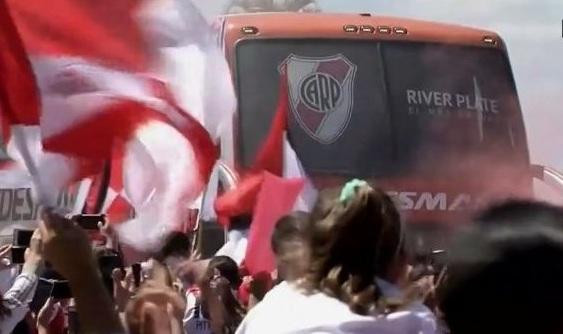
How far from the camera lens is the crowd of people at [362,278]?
5.82 feet

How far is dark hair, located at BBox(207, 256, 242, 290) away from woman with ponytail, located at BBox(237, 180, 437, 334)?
3412 millimetres

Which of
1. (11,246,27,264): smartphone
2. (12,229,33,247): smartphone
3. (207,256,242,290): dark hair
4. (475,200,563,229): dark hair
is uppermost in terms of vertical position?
(475,200,563,229): dark hair

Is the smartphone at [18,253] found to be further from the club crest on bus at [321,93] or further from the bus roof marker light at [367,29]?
the bus roof marker light at [367,29]

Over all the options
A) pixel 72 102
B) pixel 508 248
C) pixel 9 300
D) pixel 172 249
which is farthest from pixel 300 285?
pixel 172 249

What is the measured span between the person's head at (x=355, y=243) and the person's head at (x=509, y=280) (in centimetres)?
83

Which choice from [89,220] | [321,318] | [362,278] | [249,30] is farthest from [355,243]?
[249,30]

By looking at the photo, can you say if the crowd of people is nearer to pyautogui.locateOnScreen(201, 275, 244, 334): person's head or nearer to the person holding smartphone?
the person holding smartphone

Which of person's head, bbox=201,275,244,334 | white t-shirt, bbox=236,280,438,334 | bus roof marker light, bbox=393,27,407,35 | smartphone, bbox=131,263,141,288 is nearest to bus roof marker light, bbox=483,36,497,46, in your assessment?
bus roof marker light, bbox=393,27,407,35

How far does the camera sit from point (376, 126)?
8.68m

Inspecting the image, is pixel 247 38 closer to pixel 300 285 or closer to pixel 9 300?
pixel 9 300

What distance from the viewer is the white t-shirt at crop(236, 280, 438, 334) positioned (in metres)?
2.57

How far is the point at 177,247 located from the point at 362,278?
10.2 feet

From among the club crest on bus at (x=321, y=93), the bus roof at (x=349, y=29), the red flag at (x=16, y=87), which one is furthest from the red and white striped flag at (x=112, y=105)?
the bus roof at (x=349, y=29)

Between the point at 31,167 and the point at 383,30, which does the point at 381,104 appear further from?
the point at 31,167
